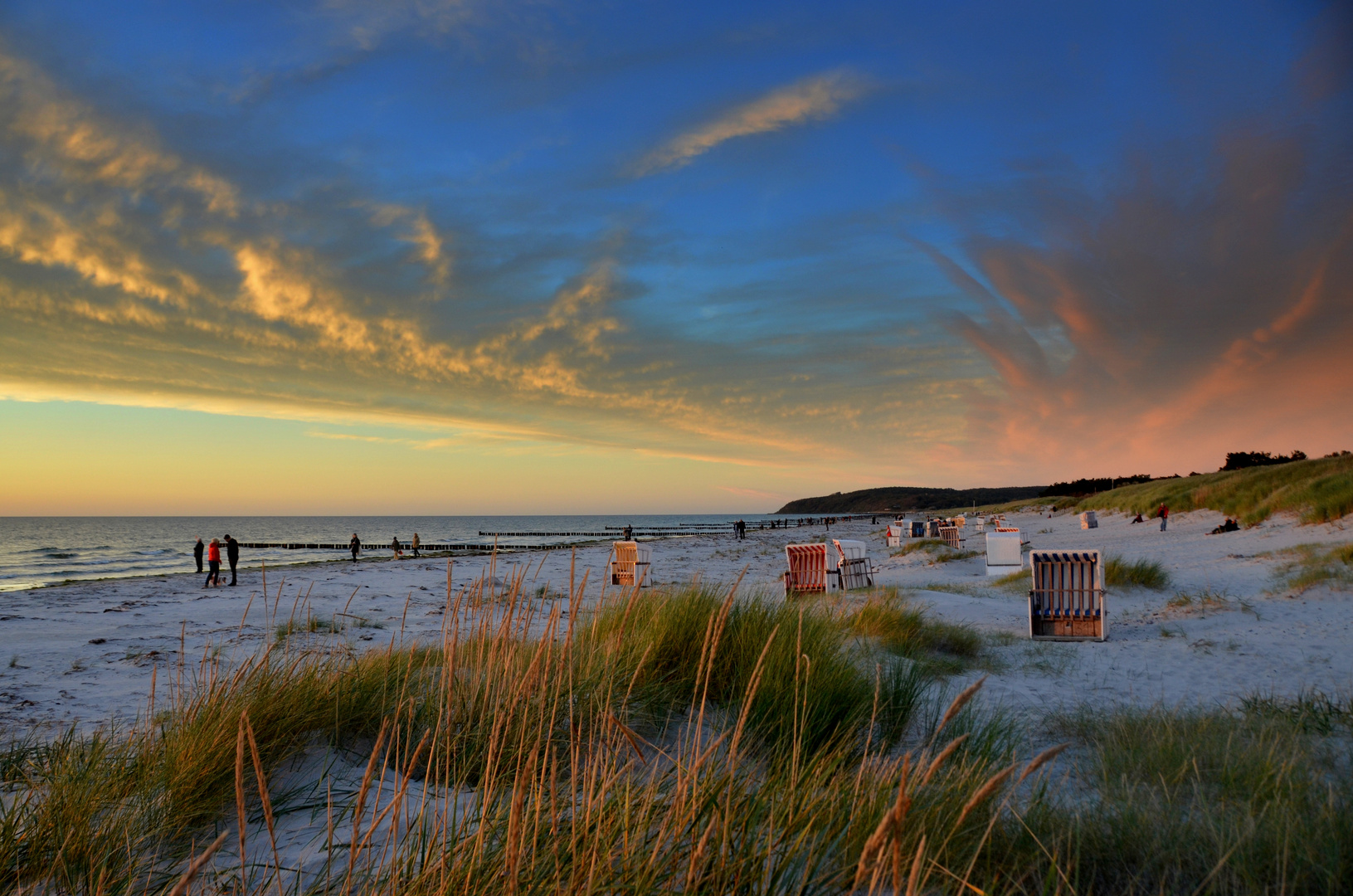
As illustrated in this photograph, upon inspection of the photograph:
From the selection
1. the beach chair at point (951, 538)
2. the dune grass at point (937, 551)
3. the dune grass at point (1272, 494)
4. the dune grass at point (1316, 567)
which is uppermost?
the dune grass at point (1272, 494)

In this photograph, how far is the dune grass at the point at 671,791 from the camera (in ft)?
6.10

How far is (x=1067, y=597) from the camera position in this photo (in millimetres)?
8812

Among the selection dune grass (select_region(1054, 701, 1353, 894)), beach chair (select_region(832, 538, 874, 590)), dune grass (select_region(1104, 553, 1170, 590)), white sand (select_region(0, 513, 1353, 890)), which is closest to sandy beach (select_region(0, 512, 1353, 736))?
white sand (select_region(0, 513, 1353, 890))

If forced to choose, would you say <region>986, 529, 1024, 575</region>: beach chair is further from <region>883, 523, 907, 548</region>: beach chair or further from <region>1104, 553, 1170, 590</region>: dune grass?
<region>883, 523, 907, 548</region>: beach chair

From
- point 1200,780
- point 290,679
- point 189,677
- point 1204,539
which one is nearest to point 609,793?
point 290,679

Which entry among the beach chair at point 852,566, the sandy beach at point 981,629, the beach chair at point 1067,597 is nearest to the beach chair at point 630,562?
the sandy beach at point 981,629

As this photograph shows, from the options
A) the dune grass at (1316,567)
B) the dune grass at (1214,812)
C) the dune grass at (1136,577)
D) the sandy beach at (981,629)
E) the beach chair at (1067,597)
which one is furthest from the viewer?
the dune grass at (1136,577)

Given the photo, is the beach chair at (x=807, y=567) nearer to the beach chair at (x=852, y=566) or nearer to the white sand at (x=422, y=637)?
the beach chair at (x=852, y=566)

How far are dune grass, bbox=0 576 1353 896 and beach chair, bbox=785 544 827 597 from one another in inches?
351

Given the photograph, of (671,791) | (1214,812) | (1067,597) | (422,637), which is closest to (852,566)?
(1067,597)

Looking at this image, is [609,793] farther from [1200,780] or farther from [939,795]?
[1200,780]

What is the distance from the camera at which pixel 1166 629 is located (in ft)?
27.9

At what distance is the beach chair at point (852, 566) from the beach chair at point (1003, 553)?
Result: 4.81 m

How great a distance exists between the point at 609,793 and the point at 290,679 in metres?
1.96
